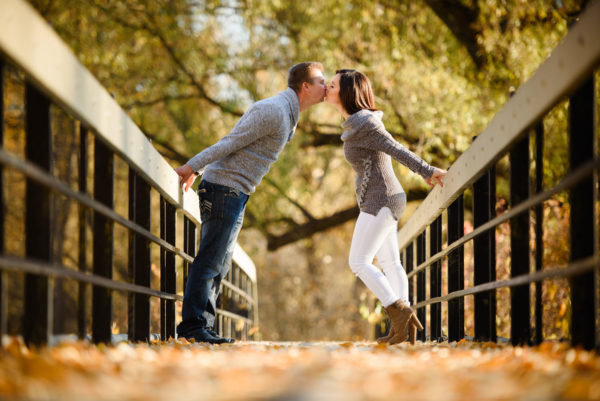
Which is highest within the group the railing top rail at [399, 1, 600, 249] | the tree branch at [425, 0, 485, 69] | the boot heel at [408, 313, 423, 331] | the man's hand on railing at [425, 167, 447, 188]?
the tree branch at [425, 0, 485, 69]

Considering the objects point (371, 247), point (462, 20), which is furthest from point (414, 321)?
point (462, 20)

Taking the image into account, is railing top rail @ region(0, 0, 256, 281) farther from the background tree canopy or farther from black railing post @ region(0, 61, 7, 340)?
the background tree canopy

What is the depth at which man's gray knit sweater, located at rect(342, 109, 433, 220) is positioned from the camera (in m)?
4.89

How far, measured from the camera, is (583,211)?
2711 mm

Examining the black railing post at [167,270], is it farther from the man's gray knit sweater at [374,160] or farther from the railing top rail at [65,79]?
the man's gray knit sweater at [374,160]

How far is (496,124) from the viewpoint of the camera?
3650 millimetres

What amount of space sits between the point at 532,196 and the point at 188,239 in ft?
10.6

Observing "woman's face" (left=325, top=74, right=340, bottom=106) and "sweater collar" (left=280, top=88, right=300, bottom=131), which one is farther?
"sweater collar" (left=280, top=88, right=300, bottom=131)

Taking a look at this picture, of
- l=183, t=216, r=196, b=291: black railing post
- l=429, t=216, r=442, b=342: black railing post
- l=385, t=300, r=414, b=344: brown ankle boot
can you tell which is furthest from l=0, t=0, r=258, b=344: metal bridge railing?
l=429, t=216, r=442, b=342: black railing post

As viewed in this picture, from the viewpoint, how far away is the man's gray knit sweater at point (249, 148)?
493 cm

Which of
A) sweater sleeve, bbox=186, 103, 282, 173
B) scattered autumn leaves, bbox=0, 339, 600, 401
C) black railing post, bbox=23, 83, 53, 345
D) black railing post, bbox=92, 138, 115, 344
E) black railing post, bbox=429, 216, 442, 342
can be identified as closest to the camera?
scattered autumn leaves, bbox=0, 339, 600, 401

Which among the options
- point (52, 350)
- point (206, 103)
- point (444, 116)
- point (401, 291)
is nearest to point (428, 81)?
point (444, 116)

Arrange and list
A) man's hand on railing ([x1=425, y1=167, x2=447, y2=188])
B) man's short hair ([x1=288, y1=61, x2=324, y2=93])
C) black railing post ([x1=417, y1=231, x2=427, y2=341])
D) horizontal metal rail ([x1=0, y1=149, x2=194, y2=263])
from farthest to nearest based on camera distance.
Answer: black railing post ([x1=417, y1=231, x2=427, y2=341]), man's short hair ([x1=288, y1=61, x2=324, y2=93]), man's hand on railing ([x1=425, y1=167, x2=447, y2=188]), horizontal metal rail ([x1=0, y1=149, x2=194, y2=263])

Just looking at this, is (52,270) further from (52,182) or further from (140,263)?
(140,263)
